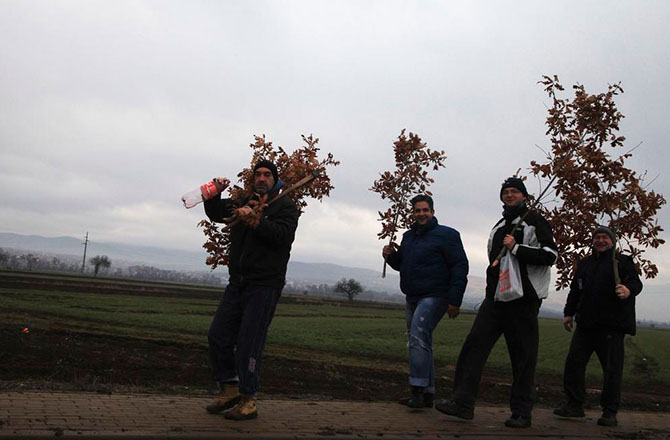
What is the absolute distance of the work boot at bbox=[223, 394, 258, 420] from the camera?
4.96 m

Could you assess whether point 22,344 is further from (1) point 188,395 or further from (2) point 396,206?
(2) point 396,206

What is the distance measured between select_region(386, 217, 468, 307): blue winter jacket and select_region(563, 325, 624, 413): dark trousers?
4.98ft

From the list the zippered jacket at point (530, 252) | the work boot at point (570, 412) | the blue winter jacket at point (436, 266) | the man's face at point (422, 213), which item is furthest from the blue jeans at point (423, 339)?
the work boot at point (570, 412)

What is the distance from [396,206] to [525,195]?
174 cm

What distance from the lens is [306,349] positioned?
17.9 meters

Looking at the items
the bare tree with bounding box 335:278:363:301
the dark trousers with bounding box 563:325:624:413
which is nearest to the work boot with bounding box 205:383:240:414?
the dark trousers with bounding box 563:325:624:413

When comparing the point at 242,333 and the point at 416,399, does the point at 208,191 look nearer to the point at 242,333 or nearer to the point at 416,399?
the point at 242,333

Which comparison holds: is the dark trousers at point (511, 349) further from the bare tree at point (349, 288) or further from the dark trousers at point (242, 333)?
the bare tree at point (349, 288)

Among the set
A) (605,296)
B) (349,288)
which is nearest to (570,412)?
(605,296)

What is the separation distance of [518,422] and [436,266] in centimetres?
167

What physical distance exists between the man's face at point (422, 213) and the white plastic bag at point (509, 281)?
0.99 meters

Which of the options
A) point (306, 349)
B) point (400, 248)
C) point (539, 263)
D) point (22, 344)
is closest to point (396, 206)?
point (400, 248)

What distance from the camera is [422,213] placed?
6.51 meters

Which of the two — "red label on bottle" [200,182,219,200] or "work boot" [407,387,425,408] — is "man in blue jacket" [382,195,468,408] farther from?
"red label on bottle" [200,182,219,200]
